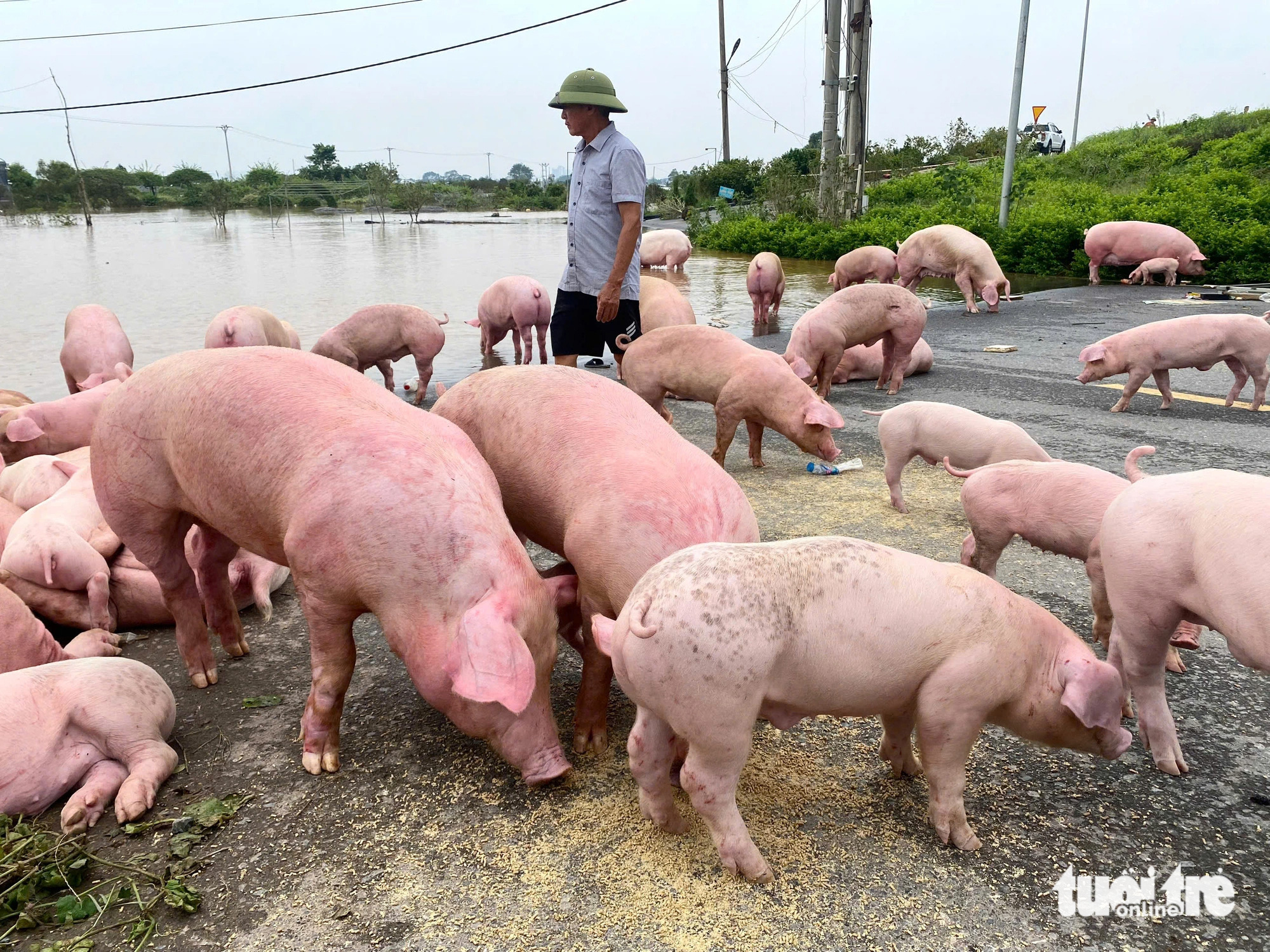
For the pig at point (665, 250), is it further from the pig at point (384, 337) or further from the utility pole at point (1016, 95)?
the pig at point (384, 337)

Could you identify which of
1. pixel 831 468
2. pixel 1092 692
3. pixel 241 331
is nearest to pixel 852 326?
pixel 831 468

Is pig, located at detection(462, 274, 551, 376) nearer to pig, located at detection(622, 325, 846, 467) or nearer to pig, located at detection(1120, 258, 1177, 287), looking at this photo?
pig, located at detection(622, 325, 846, 467)

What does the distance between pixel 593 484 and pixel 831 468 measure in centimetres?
312

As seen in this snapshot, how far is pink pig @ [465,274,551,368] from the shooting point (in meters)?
9.05

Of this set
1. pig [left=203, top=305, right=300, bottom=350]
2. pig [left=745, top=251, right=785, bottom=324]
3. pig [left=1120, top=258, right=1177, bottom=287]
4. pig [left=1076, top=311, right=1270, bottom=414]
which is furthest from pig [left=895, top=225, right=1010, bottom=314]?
pig [left=203, top=305, right=300, bottom=350]

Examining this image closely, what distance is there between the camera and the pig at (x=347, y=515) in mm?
2287

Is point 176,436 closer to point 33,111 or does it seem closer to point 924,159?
point 33,111

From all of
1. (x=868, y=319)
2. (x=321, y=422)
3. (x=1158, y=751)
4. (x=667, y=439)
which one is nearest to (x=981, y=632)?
(x=1158, y=751)

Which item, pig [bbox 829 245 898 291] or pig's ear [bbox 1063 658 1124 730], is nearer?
pig's ear [bbox 1063 658 1124 730]

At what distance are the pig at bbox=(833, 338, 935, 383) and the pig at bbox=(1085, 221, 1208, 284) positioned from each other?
778 centimetres

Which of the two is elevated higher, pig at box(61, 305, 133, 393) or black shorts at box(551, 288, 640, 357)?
black shorts at box(551, 288, 640, 357)

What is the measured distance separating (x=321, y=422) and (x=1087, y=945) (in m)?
2.31

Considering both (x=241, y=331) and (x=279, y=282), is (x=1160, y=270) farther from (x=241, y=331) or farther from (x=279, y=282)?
(x=279, y=282)

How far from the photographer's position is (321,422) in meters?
2.58
